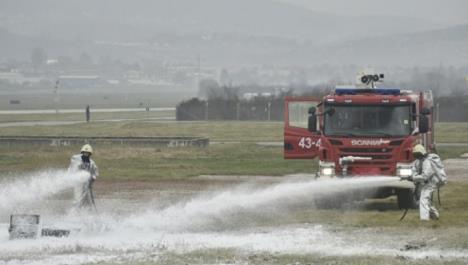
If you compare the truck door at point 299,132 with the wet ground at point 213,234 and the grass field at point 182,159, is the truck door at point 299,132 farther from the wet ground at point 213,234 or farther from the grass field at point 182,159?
the grass field at point 182,159

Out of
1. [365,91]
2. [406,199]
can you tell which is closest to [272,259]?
[406,199]

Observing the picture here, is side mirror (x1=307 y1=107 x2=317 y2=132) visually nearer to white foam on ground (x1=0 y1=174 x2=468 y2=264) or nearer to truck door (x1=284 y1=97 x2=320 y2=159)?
white foam on ground (x1=0 y1=174 x2=468 y2=264)

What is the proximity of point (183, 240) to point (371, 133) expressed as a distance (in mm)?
6493

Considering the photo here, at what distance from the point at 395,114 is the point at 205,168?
16.3 m

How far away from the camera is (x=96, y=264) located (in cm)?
1634

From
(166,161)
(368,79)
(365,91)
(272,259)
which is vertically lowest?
(272,259)

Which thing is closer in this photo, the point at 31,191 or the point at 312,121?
the point at 312,121

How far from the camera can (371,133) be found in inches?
938

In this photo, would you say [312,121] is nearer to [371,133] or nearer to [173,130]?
[371,133]

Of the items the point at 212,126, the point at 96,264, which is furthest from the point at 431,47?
the point at 96,264

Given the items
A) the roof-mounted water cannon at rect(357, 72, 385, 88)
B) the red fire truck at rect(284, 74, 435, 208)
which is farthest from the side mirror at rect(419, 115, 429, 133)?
the roof-mounted water cannon at rect(357, 72, 385, 88)

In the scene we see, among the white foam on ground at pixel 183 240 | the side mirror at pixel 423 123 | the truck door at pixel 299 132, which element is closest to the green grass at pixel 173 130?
the truck door at pixel 299 132

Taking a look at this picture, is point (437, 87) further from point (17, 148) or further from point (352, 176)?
point (352, 176)

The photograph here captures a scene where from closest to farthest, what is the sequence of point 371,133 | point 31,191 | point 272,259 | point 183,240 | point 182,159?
point 272,259 < point 183,240 < point 371,133 < point 31,191 < point 182,159
